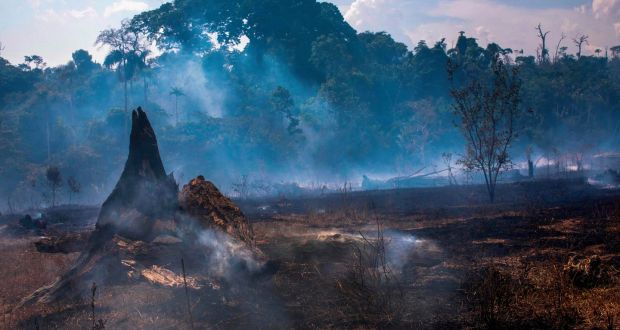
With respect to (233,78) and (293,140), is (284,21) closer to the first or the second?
(233,78)

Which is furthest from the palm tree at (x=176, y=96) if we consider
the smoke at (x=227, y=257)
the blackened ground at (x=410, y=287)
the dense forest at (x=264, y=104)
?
the smoke at (x=227, y=257)

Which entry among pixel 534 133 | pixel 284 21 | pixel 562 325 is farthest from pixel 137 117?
pixel 284 21

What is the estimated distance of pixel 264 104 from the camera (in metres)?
45.3

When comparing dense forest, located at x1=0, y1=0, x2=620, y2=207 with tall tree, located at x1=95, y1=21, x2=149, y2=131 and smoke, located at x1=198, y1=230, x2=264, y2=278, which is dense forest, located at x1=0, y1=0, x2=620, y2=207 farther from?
smoke, located at x1=198, y1=230, x2=264, y2=278

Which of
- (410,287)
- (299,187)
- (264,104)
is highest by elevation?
(264,104)

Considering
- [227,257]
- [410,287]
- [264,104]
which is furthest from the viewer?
[264,104]

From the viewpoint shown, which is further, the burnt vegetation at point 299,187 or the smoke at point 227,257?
the smoke at point 227,257

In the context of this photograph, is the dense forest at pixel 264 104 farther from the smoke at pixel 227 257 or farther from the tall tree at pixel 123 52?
the smoke at pixel 227 257

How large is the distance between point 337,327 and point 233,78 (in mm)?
43814

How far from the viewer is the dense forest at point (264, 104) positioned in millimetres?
41031

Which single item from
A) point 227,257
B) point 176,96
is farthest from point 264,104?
point 227,257

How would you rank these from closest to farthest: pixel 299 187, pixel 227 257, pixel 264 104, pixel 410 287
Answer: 1. pixel 410 287
2. pixel 227 257
3. pixel 299 187
4. pixel 264 104

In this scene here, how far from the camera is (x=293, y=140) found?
43750 mm

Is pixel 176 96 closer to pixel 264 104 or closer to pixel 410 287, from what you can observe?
pixel 264 104
